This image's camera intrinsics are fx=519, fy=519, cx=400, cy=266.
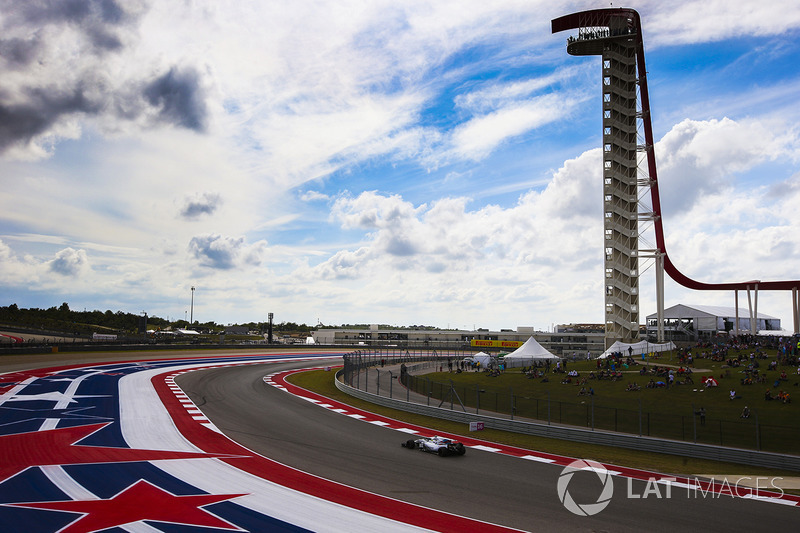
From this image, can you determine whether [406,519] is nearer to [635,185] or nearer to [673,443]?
[673,443]

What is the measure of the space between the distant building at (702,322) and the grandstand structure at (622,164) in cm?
610

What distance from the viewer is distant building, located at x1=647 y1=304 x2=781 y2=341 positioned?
2873 inches

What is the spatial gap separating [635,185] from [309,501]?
66570 mm

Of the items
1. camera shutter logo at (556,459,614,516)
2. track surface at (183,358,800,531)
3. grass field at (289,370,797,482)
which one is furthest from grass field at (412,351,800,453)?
track surface at (183,358,800,531)

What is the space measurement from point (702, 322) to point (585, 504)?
72676 millimetres

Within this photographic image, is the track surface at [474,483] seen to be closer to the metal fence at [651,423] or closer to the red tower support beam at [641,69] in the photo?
the metal fence at [651,423]

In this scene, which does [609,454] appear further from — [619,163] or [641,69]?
[641,69]

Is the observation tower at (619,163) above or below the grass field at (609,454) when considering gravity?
above

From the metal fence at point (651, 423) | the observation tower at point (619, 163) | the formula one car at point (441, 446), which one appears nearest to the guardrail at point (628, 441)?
the metal fence at point (651, 423)

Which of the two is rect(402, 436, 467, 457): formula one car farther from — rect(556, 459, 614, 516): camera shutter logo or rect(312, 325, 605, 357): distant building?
rect(312, 325, 605, 357): distant building

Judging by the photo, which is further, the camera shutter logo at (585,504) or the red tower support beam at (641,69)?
the red tower support beam at (641,69)

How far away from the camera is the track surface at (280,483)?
41.7 ft

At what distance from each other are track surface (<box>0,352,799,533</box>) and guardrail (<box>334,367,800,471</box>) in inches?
129

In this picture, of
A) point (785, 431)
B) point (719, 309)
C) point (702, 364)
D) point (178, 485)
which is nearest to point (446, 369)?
point (702, 364)
